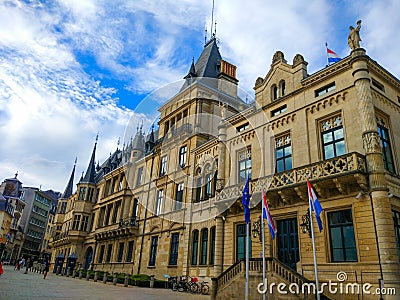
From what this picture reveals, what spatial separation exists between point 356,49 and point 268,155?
24.5 feet

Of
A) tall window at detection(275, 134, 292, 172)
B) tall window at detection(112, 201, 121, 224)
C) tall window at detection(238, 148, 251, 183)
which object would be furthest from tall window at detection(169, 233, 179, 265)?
tall window at detection(112, 201, 121, 224)

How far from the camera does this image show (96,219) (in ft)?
146

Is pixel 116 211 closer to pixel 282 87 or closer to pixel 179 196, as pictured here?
pixel 179 196

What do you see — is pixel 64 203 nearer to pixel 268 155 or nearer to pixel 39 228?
pixel 39 228

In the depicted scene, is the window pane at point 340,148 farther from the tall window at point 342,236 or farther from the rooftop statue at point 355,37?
the rooftop statue at point 355,37

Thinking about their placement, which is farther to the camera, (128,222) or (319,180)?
(128,222)

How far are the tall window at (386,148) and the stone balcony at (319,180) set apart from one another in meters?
2.33

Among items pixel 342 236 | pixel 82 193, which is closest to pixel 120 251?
pixel 82 193

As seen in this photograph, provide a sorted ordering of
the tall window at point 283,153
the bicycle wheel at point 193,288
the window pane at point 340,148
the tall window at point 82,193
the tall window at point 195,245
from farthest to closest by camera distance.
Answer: the tall window at point 82,193
the tall window at point 195,245
the bicycle wheel at point 193,288
the tall window at point 283,153
the window pane at point 340,148

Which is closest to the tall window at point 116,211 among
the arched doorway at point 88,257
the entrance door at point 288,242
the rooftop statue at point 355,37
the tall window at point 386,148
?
the arched doorway at point 88,257

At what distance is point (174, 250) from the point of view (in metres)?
26.5

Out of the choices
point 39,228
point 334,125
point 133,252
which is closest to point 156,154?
point 133,252

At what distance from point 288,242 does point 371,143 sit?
6602mm

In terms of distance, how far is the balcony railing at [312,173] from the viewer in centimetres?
1391
